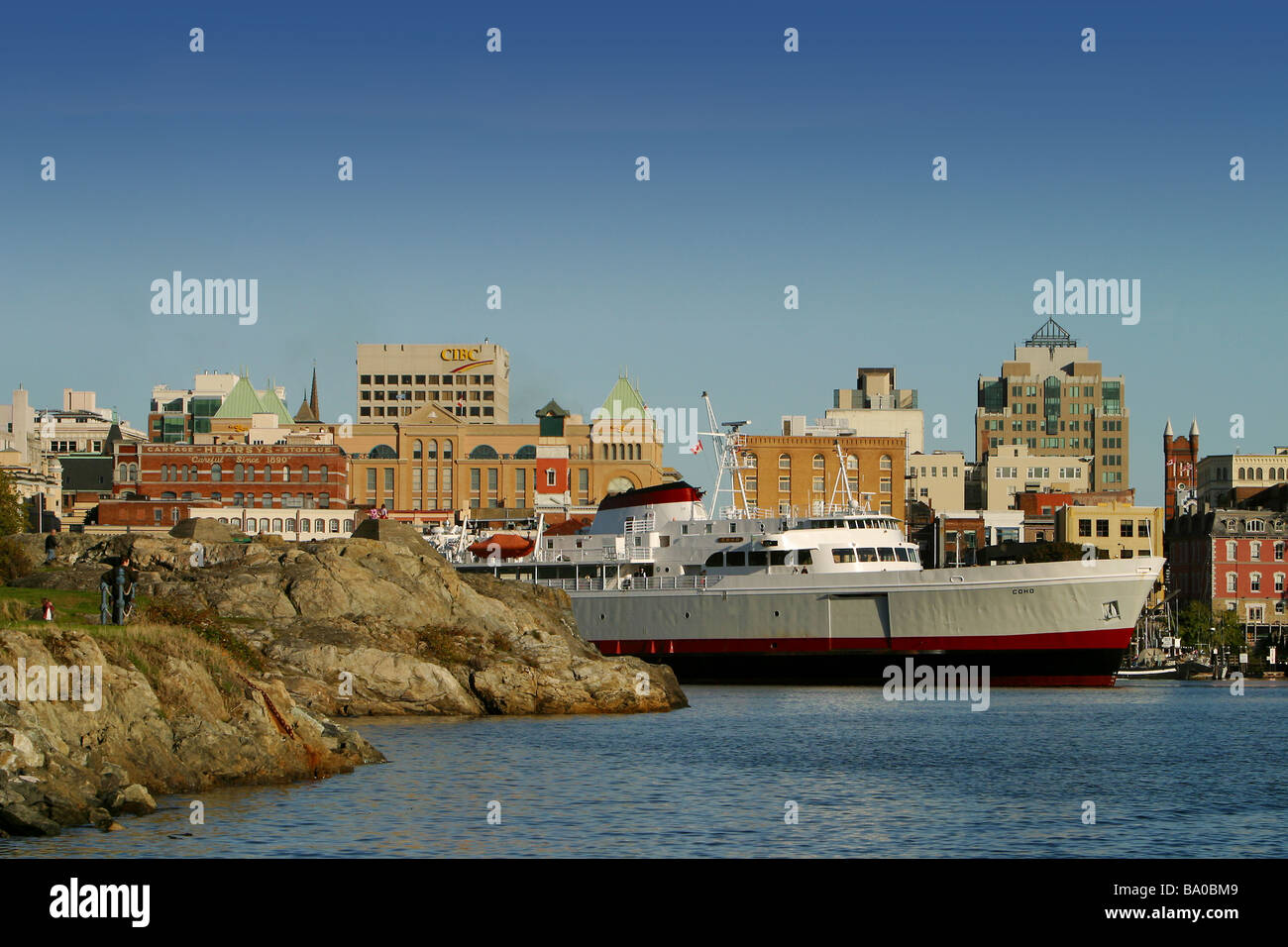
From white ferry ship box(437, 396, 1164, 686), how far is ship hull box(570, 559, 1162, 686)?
0.07m

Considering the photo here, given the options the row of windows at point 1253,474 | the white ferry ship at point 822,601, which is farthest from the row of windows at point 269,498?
the row of windows at point 1253,474

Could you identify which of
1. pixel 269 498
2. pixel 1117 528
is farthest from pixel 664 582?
pixel 269 498

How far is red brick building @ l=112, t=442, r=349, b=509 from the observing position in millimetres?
149250

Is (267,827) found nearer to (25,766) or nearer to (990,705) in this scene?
(25,766)

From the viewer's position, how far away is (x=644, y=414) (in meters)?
186

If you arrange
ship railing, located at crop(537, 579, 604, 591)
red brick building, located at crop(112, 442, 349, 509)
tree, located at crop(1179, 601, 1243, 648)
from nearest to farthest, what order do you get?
1. ship railing, located at crop(537, 579, 604, 591)
2. tree, located at crop(1179, 601, 1243, 648)
3. red brick building, located at crop(112, 442, 349, 509)

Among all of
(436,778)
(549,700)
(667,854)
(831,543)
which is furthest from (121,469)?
(667,854)

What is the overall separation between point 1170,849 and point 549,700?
108 ft

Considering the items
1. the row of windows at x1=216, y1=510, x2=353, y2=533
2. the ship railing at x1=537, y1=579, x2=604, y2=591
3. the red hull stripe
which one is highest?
the row of windows at x1=216, y1=510, x2=353, y2=533

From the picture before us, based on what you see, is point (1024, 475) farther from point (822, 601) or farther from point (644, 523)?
point (822, 601)

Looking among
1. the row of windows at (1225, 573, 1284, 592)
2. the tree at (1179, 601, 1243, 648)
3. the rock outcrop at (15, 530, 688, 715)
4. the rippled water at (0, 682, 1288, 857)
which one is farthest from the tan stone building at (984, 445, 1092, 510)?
the rippled water at (0, 682, 1288, 857)

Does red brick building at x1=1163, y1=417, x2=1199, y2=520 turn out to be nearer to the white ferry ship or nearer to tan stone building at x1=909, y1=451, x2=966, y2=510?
tan stone building at x1=909, y1=451, x2=966, y2=510

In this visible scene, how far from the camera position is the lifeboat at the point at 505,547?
97.6 metres

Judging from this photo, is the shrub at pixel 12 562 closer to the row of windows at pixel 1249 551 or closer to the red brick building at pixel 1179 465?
the row of windows at pixel 1249 551
